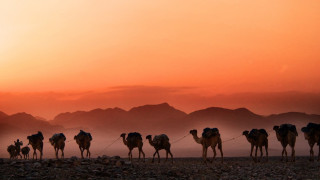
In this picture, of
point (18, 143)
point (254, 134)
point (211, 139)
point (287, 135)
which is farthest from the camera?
point (18, 143)

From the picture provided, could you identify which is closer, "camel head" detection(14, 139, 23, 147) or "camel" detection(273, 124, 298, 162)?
"camel" detection(273, 124, 298, 162)

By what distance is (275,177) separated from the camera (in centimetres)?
3312

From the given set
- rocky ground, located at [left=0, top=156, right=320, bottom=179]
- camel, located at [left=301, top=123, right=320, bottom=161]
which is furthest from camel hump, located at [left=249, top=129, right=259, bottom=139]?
rocky ground, located at [left=0, top=156, right=320, bottom=179]

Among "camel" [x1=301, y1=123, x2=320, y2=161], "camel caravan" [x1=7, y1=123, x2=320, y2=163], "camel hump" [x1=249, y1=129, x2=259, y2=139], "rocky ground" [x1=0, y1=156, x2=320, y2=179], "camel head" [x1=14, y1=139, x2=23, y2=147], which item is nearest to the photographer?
"rocky ground" [x1=0, y1=156, x2=320, y2=179]

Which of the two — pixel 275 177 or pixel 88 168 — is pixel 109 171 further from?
pixel 275 177

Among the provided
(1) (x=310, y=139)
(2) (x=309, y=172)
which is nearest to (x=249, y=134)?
(1) (x=310, y=139)

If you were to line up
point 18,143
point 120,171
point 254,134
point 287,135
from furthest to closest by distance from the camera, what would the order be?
1. point 18,143
2. point 287,135
3. point 254,134
4. point 120,171

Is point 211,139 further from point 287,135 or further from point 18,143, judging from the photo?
point 18,143

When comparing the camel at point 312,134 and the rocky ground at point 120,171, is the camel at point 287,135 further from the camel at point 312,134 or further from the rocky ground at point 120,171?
the rocky ground at point 120,171

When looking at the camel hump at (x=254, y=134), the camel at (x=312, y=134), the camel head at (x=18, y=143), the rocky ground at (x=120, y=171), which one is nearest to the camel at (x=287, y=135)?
the camel at (x=312, y=134)

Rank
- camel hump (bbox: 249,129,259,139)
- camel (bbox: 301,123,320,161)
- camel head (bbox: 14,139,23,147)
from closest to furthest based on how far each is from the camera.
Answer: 1. camel (bbox: 301,123,320,161)
2. camel hump (bbox: 249,129,259,139)
3. camel head (bbox: 14,139,23,147)

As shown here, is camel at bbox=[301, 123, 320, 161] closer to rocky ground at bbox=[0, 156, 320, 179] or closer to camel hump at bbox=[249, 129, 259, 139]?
camel hump at bbox=[249, 129, 259, 139]

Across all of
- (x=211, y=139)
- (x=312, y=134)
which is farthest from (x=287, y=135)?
(x=211, y=139)

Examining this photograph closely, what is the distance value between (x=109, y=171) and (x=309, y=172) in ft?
48.0
